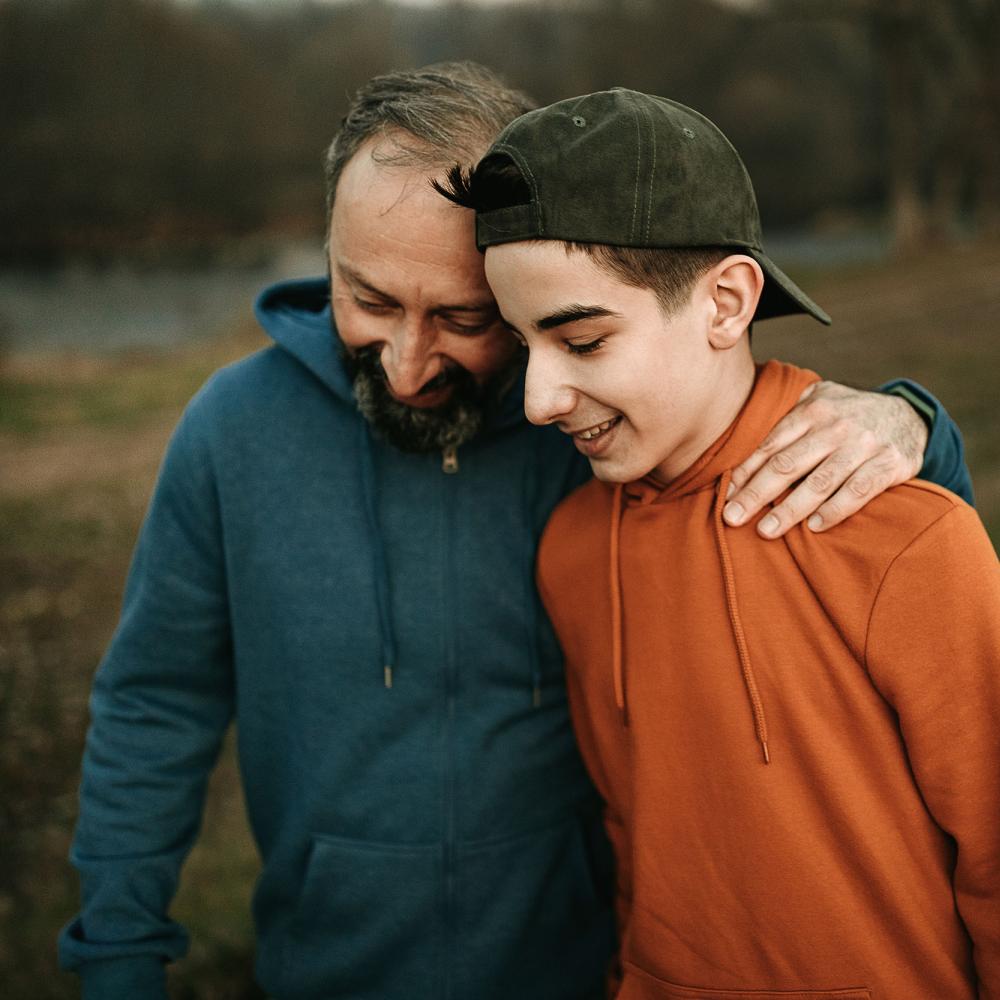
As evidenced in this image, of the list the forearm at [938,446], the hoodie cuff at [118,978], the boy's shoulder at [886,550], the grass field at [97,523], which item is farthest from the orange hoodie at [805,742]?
the grass field at [97,523]

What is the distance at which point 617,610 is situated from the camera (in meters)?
1.67

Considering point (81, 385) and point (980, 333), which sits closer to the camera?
point (980, 333)

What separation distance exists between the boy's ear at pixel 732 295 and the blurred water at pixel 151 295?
1619cm

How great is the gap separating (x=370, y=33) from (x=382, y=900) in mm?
34270

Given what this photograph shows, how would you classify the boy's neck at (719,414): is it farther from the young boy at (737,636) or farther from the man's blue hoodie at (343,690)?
the man's blue hoodie at (343,690)

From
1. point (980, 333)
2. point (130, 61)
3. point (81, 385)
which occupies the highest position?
point (130, 61)

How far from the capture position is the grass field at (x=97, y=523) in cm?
332

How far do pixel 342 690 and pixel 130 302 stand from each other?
25311 millimetres

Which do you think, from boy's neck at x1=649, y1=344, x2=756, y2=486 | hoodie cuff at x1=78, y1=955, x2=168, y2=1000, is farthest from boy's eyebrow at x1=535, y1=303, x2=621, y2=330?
hoodie cuff at x1=78, y1=955, x2=168, y2=1000

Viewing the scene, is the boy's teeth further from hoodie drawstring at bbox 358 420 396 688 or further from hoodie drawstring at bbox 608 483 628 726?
hoodie drawstring at bbox 358 420 396 688

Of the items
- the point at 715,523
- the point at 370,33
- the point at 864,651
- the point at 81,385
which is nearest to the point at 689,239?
the point at 715,523

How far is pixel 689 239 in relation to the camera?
4.74 ft

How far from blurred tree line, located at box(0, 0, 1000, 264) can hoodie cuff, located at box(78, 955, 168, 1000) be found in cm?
2804

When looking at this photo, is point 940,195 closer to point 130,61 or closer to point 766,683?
point 766,683
